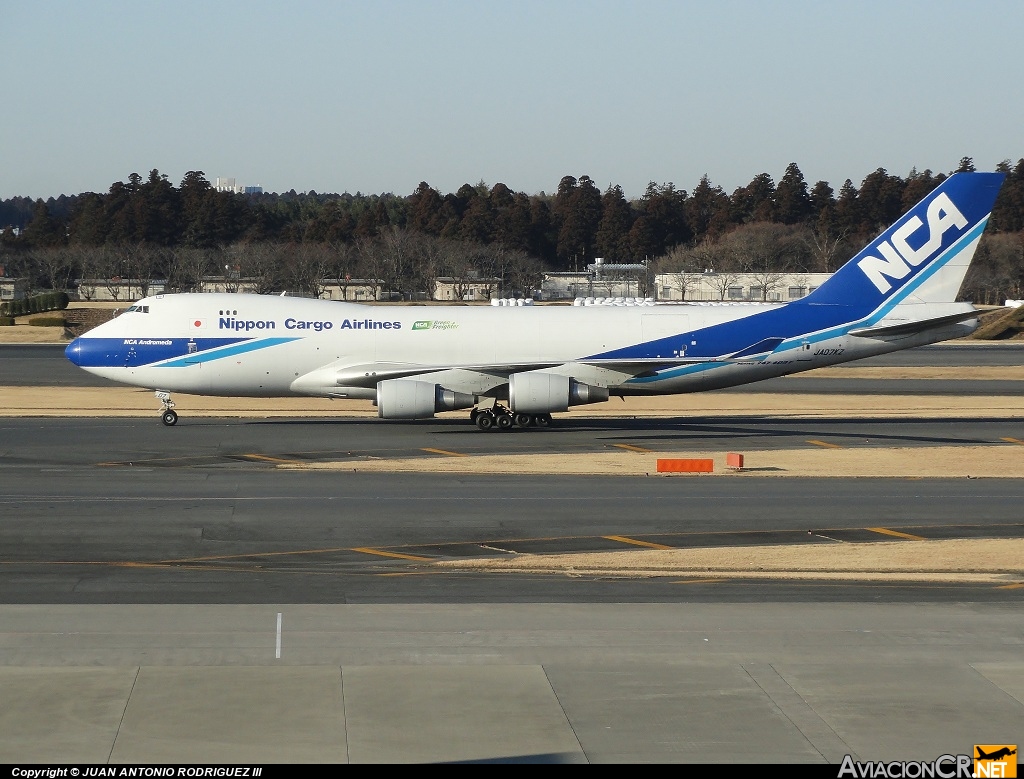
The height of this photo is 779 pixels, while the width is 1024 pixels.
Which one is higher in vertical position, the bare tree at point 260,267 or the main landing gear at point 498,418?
the bare tree at point 260,267

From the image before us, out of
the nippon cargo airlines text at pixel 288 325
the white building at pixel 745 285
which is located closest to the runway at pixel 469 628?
the nippon cargo airlines text at pixel 288 325

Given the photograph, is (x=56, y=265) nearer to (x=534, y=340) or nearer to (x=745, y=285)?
(x=745, y=285)

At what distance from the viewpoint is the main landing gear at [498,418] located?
146ft

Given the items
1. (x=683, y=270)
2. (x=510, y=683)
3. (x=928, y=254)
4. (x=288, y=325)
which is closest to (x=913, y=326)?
(x=928, y=254)

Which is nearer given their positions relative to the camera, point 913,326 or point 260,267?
point 913,326

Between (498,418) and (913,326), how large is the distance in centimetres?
1589

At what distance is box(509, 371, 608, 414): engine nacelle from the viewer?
4334 cm

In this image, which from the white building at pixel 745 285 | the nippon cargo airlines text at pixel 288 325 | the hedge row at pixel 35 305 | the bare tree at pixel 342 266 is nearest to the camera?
the nippon cargo airlines text at pixel 288 325

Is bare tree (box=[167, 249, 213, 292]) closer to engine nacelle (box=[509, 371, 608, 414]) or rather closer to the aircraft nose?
the aircraft nose

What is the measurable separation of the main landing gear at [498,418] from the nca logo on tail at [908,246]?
13823 millimetres

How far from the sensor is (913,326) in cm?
4500

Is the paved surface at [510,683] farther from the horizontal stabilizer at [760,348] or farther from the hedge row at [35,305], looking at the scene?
the hedge row at [35,305]

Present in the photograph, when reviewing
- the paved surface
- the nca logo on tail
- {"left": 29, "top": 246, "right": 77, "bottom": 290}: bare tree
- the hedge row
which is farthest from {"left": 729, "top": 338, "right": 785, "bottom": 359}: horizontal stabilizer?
{"left": 29, "top": 246, "right": 77, "bottom": 290}: bare tree

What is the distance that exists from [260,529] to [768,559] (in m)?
10.4
